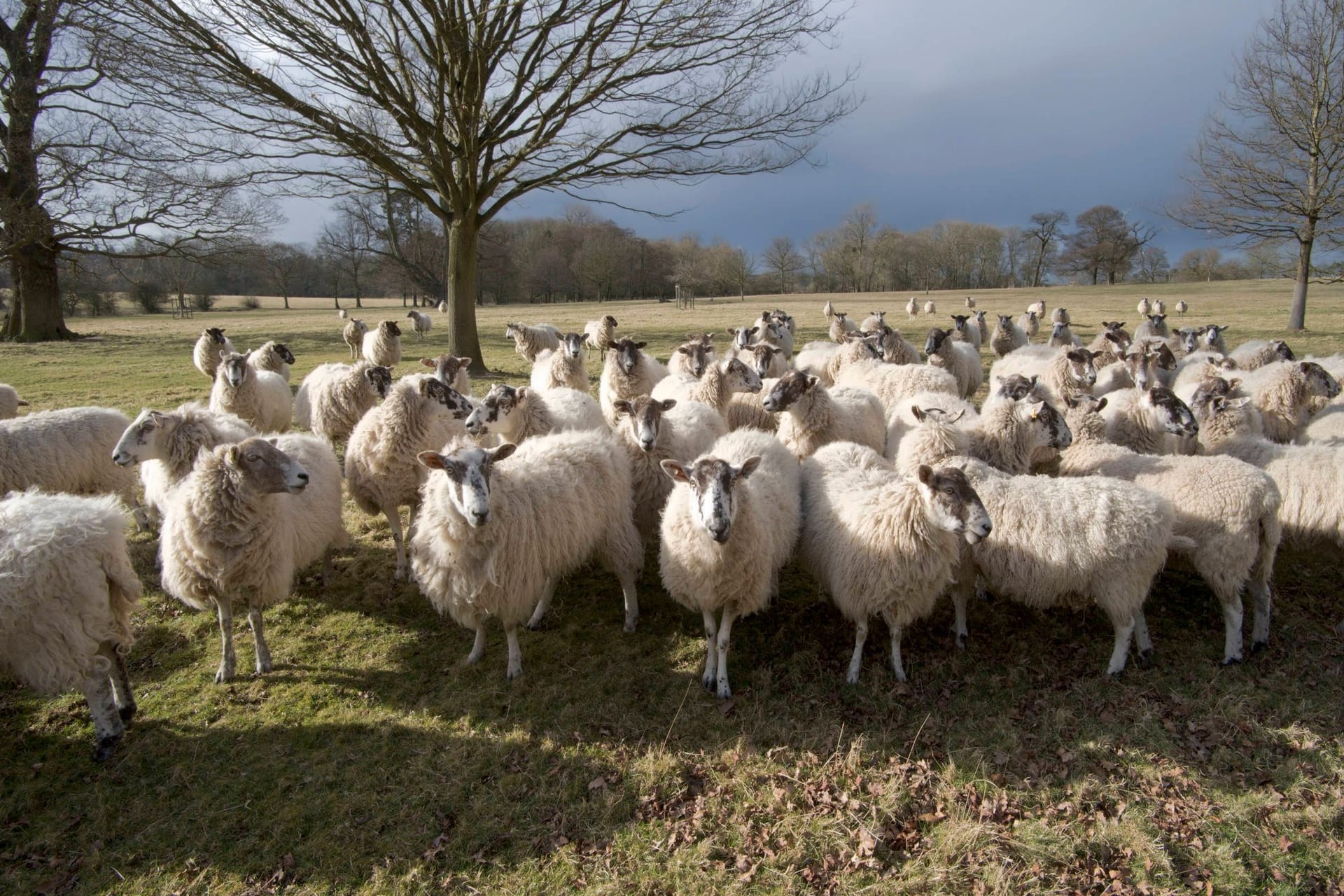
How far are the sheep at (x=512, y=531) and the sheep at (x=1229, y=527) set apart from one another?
4323 mm

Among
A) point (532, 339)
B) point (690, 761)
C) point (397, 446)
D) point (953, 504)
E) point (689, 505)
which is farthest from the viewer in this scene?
point (532, 339)

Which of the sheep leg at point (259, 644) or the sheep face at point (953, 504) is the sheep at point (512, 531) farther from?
the sheep face at point (953, 504)

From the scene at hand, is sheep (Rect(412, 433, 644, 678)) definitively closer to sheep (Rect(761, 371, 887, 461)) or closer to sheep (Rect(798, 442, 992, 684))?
sheep (Rect(798, 442, 992, 684))

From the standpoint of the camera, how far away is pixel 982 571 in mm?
5047

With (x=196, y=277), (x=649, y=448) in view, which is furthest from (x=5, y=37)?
(x=196, y=277)

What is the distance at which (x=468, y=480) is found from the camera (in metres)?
4.50

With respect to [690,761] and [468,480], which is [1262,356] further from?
[468,480]

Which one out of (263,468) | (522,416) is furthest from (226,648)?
(522,416)

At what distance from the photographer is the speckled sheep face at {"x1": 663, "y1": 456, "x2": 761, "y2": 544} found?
423cm

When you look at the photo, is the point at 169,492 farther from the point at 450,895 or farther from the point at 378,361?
the point at 378,361

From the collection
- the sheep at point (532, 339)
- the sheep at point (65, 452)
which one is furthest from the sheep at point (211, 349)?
the sheep at point (65, 452)

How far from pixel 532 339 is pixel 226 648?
14544 mm

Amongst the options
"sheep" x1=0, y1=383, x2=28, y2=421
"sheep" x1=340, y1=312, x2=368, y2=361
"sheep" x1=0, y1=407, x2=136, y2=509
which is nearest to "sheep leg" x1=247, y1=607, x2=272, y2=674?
"sheep" x1=0, y1=407, x2=136, y2=509

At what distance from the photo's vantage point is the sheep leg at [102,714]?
13.7ft
